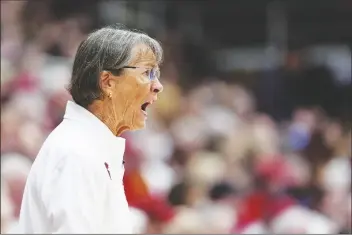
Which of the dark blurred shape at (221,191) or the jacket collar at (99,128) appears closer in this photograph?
the jacket collar at (99,128)

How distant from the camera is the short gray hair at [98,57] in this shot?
2.42 m

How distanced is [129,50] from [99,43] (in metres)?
0.08

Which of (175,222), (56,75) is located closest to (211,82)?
(56,75)

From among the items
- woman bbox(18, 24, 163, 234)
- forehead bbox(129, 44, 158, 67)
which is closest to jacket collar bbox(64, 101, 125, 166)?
woman bbox(18, 24, 163, 234)

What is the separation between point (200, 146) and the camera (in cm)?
895

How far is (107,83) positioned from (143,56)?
0.11 m

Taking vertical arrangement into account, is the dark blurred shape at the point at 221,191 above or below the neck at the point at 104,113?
below

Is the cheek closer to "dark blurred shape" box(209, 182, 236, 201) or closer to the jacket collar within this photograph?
the jacket collar

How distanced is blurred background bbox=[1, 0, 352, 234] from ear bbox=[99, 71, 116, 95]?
8.70 feet

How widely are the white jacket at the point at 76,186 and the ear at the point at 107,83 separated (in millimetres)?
86

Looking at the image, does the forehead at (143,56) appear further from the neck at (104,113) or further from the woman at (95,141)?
the neck at (104,113)

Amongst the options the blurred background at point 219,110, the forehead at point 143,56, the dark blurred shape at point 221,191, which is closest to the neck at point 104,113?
the forehead at point 143,56

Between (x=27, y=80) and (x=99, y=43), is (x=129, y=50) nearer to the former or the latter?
(x=99, y=43)

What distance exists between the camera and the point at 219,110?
1027cm
